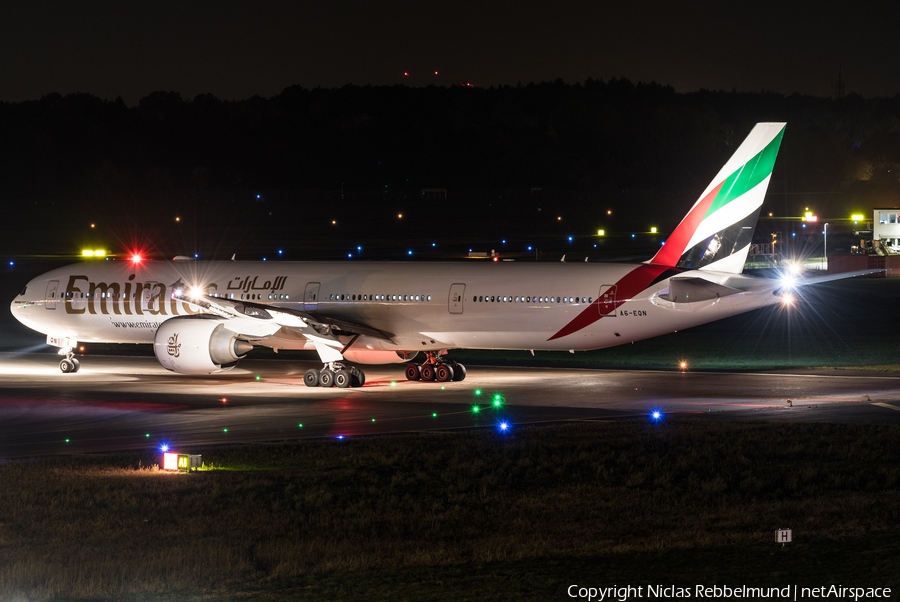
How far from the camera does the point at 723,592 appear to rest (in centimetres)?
1091

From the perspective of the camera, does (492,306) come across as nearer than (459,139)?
Yes

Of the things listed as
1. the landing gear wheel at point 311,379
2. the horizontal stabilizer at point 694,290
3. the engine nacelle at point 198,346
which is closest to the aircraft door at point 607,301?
the horizontal stabilizer at point 694,290

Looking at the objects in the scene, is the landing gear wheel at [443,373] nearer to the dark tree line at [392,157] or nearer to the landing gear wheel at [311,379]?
Result: the landing gear wheel at [311,379]

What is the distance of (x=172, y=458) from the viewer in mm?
17969

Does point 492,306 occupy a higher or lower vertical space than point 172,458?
higher

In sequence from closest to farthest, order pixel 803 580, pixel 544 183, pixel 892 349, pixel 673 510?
pixel 803 580 → pixel 673 510 → pixel 892 349 → pixel 544 183

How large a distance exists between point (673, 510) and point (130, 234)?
104458 millimetres

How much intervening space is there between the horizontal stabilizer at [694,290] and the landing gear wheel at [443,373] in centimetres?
672

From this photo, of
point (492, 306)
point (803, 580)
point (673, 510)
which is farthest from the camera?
point (492, 306)

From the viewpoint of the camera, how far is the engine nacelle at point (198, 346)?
3006 cm

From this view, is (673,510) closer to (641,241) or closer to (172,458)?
(172,458)

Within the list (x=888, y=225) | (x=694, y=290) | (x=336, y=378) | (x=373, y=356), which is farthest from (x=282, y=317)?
(x=888, y=225)

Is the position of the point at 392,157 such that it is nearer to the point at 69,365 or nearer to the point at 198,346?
the point at 69,365

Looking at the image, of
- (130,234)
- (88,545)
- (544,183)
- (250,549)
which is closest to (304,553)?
(250,549)
